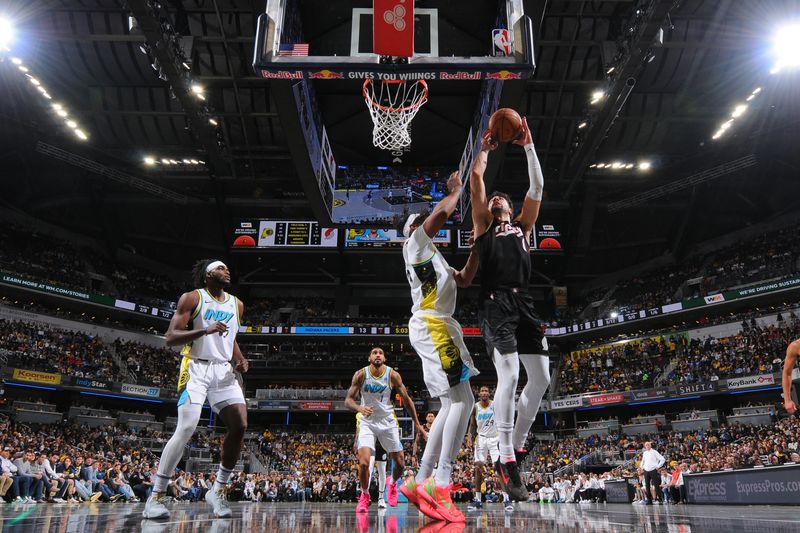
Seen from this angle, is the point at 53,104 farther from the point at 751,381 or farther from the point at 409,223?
Answer: the point at 751,381

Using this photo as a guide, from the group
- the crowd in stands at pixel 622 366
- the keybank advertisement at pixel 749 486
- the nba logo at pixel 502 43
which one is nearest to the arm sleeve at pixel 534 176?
the nba logo at pixel 502 43

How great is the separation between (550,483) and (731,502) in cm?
1272

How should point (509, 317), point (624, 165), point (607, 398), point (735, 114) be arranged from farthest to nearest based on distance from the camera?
point (607, 398) < point (624, 165) < point (735, 114) < point (509, 317)

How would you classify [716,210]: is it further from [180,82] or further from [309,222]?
[180,82]

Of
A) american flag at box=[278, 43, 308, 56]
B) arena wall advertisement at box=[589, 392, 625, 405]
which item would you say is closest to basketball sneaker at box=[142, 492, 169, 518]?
american flag at box=[278, 43, 308, 56]

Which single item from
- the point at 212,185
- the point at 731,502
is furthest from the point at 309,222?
A: the point at 731,502

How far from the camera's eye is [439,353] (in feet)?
14.5

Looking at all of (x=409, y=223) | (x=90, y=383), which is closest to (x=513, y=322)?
(x=409, y=223)

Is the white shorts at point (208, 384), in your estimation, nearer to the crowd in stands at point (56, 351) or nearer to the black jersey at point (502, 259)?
the black jersey at point (502, 259)

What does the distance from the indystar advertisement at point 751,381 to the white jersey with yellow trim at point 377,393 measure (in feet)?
73.6

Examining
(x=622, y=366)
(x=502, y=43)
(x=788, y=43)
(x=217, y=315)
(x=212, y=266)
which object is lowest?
(x=217, y=315)

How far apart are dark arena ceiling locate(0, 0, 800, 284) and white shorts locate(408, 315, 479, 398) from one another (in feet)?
29.4

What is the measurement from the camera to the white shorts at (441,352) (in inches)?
172

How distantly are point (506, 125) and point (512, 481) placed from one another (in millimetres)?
2867
